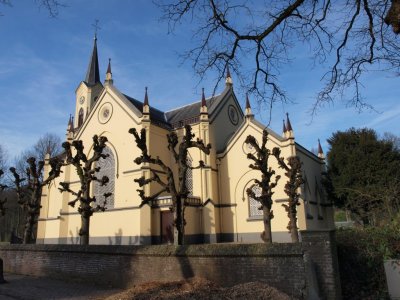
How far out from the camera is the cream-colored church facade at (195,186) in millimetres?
26562

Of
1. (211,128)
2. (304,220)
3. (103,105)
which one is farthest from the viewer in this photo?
(103,105)

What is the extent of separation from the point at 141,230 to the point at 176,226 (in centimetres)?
1367

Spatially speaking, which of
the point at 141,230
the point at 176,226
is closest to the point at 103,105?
the point at 141,230

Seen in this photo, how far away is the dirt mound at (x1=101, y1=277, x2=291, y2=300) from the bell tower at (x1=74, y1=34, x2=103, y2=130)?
34749 millimetres

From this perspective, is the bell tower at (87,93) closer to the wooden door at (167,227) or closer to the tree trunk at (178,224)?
the wooden door at (167,227)

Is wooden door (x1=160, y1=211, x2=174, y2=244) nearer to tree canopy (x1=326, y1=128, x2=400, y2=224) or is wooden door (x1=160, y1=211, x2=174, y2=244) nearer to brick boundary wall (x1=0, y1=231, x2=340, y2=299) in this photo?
brick boundary wall (x1=0, y1=231, x2=340, y2=299)

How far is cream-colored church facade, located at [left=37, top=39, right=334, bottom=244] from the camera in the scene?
26562mm

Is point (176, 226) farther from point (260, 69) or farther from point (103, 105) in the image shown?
point (103, 105)

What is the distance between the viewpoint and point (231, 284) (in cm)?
930

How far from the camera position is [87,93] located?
42656 mm

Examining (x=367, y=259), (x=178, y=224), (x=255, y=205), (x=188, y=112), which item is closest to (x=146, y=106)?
(x=188, y=112)

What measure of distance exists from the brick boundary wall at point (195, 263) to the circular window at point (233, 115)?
22.6 metres

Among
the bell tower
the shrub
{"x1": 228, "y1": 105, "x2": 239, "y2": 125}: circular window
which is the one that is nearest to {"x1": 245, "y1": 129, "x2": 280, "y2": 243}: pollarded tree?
the shrub

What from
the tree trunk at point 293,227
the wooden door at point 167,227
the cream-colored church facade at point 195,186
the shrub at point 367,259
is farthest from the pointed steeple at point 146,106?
the shrub at point 367,259
